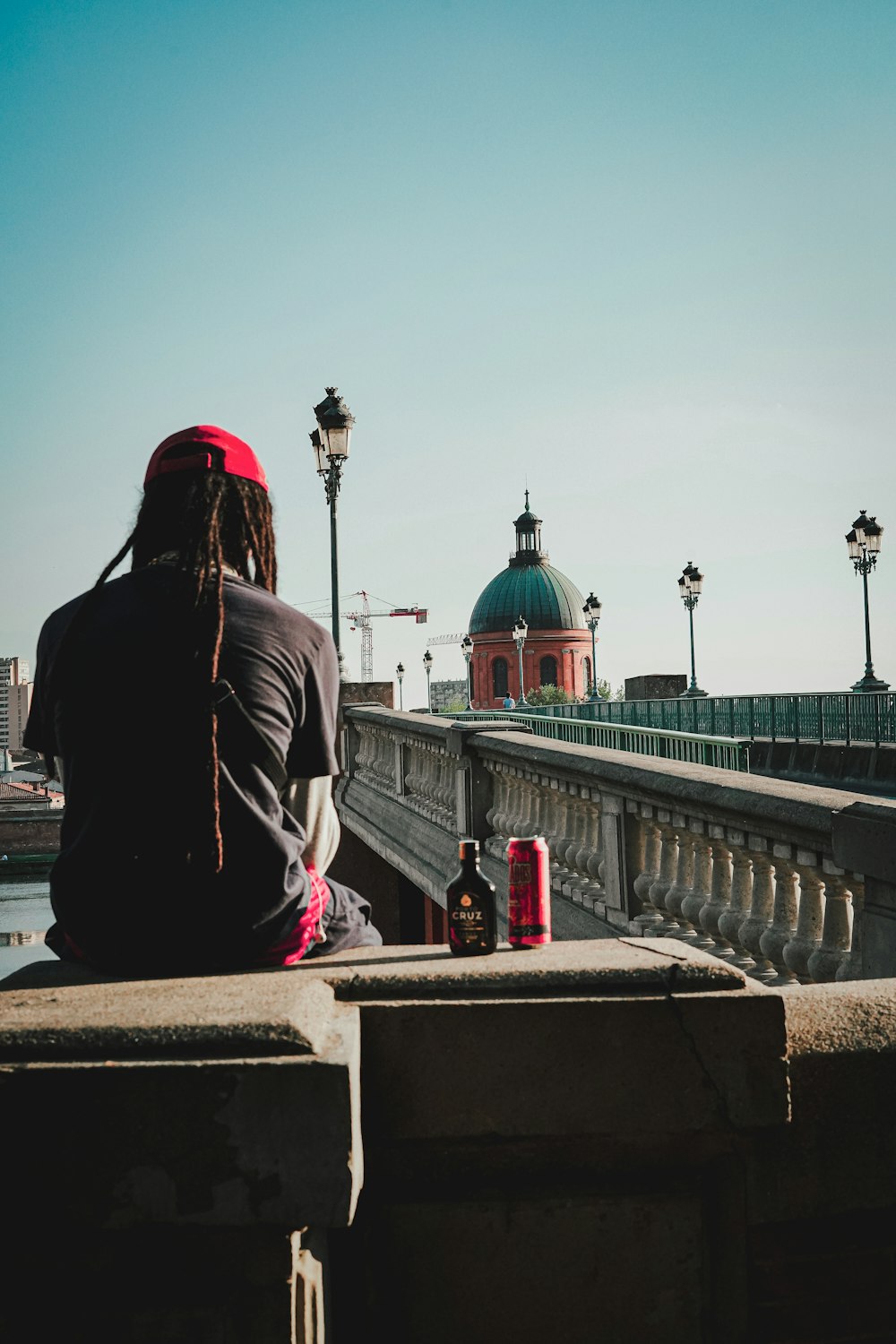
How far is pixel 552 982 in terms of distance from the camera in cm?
217

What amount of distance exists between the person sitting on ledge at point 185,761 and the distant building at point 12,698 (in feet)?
532

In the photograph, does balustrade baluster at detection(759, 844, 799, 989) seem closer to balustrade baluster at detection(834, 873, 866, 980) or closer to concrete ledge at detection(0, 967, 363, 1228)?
balustrade baluster at detection(834, 873, 866, 980)

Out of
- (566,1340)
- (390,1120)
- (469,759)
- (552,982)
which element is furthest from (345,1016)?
(469,759)

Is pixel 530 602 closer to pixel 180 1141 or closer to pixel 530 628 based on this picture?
pixel 530 628

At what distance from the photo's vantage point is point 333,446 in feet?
49.8

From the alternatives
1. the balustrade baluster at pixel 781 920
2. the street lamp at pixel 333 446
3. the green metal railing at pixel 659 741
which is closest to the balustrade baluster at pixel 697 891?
the balustrade baluster at pixel 781 920

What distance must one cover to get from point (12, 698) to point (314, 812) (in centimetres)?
18076

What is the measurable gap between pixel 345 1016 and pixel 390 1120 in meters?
0.22

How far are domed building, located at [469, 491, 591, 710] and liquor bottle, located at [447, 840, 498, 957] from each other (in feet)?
339

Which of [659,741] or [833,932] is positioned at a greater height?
[659,741]

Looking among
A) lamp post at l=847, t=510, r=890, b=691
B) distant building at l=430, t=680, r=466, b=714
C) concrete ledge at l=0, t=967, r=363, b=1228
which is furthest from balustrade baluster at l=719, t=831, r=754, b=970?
distant building at l=430, t=680, r=466, b=714

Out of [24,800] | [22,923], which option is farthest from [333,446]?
[24,800]

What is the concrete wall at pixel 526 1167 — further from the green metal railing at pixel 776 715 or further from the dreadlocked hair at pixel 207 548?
the green metal railing at pixel 776 715

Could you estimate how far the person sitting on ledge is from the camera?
2.37 meters
